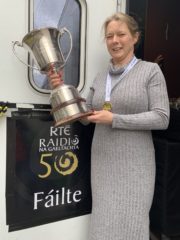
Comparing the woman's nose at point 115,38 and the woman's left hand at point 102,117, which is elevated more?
the woman's nose at point 115,38

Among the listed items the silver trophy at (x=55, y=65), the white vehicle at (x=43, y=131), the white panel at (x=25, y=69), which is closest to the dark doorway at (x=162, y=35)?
the white vehicle at (x=43, y=131)

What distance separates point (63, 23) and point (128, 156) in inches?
29.2

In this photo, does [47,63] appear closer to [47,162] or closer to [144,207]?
[47,162]

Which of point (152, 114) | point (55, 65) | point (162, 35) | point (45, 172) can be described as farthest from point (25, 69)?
point (162, 35)

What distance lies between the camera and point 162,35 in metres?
2.21

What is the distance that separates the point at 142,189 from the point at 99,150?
280 mm

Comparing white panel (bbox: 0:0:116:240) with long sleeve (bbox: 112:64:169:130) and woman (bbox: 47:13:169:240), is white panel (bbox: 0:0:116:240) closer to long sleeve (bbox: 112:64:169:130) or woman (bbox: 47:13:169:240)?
woman (bbox: 47:13:169:240)

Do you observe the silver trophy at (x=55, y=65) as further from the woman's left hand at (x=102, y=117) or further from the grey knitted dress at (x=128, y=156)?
the grey knitted dress at (x=128, y=156)

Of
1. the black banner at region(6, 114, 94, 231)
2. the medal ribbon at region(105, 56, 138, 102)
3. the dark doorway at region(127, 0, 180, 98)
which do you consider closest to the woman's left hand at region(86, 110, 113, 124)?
the medal ribbon at region(105, 56, 138, 102)

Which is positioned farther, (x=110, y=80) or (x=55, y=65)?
(x=110, y=80)

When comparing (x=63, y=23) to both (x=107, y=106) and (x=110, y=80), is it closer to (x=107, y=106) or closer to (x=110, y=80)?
(x=110, y=80)

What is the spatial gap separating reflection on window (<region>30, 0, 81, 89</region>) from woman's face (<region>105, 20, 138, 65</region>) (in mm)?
200

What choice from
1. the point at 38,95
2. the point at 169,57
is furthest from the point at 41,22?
the point at 169,57

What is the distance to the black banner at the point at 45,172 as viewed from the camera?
1.55 m
